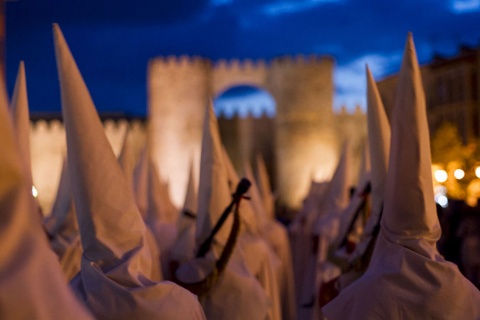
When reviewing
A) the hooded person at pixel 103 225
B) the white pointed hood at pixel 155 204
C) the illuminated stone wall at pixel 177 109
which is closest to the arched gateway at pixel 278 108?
the illuminated stone wall at pixel 177 109

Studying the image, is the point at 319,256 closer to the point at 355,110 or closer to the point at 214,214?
the point at 214,214

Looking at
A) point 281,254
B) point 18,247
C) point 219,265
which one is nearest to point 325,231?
point 281,254

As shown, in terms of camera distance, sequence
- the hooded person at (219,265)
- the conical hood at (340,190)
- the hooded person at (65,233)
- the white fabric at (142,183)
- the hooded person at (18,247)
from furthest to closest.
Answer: the conical hood at (340,190) < the white fabric at (142,183) < the hooded person at (65,233) < the hooded person at (219,265) < the hooded person at (18,247)

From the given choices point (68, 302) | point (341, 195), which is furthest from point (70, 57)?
point (341, 195)

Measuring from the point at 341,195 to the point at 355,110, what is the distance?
24.6m

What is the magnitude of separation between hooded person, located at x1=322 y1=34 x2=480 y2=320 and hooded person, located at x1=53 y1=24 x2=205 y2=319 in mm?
925

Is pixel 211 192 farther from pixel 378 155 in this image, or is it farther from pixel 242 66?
pixel 242 66

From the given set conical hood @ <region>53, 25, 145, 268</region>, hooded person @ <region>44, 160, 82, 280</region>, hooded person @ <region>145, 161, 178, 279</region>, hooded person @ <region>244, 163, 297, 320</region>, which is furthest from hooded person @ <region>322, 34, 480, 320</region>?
hooded person @ <region>244, 163, 297, 320</region>

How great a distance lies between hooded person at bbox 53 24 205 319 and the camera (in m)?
2.89

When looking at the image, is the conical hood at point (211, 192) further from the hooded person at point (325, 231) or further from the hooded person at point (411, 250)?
the hooded person at point (325, 231)

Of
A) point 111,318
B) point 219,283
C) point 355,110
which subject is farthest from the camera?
point 355,110

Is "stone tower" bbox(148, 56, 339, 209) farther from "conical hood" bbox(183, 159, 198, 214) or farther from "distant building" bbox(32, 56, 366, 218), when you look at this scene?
"conical hood" bbox(183, 159, 198, 214)

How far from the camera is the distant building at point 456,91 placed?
32.0m

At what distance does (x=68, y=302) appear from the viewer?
132cm
